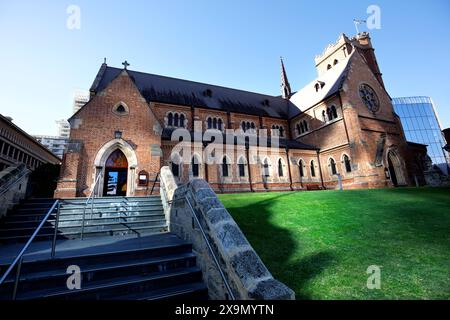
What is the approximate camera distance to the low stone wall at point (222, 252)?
2.44 meters

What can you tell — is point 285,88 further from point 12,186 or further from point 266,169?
point 12,186

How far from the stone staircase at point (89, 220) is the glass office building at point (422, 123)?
286ft

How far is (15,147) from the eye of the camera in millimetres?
30875

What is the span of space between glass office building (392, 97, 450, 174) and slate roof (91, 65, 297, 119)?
64.4 m

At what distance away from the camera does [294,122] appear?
89.6ft

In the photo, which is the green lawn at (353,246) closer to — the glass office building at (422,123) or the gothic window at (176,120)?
the gothic window at (176,120)

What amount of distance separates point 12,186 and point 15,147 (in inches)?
1329

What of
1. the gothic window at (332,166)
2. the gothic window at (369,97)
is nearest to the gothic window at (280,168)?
the gothic window at (332,166)

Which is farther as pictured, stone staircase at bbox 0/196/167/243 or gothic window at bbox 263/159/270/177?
gothic window at bbox 263/159/270/177

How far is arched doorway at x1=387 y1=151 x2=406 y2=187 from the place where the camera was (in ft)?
67.1

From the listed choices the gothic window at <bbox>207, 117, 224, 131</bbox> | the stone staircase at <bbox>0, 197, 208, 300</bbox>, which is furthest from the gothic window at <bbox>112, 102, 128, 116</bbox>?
the gothic window at <bbox>207, 117, 224, 131</bbox>

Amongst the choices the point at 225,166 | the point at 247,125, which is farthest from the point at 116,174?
the point at 247,125

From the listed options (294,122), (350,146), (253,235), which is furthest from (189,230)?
(294,122)

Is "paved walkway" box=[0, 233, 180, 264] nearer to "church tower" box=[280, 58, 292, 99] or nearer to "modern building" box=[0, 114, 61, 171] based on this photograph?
"modern building" box=[0, 114, 61, 171]
